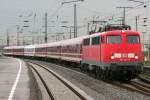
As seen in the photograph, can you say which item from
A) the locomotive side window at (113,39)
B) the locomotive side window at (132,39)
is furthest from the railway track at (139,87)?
the locomotive side window at (132,39)

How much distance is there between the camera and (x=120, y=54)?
2767 centimetres

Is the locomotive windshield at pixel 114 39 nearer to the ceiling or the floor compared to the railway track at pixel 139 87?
nearer to the ceiling

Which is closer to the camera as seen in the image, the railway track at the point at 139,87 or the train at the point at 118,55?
the railway track at the point at 139,87

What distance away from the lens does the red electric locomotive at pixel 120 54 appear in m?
27.3

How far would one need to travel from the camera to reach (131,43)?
28.1 m

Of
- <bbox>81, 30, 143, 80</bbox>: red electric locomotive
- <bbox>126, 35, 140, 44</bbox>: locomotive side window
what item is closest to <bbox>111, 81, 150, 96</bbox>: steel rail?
<bbox>81, 30, 143, 80</bbox>: red electric locomotive

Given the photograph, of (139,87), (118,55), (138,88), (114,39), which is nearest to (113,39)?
(114,39)

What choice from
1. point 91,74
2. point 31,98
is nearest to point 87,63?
A: point 91,74

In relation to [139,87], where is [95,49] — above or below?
above

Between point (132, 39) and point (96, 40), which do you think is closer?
point (132, 39)

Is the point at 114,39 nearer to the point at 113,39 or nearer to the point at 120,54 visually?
the point at 113,39

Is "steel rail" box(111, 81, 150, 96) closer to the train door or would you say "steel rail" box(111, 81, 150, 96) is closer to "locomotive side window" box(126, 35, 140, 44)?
"locomotive side window" box(126, 35, 140, 44)

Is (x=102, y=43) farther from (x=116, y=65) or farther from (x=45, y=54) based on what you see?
(x=45, y=54)

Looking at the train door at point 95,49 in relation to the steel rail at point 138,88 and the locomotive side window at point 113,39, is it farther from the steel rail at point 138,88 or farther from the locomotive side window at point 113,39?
the steel rail at point 138,88
